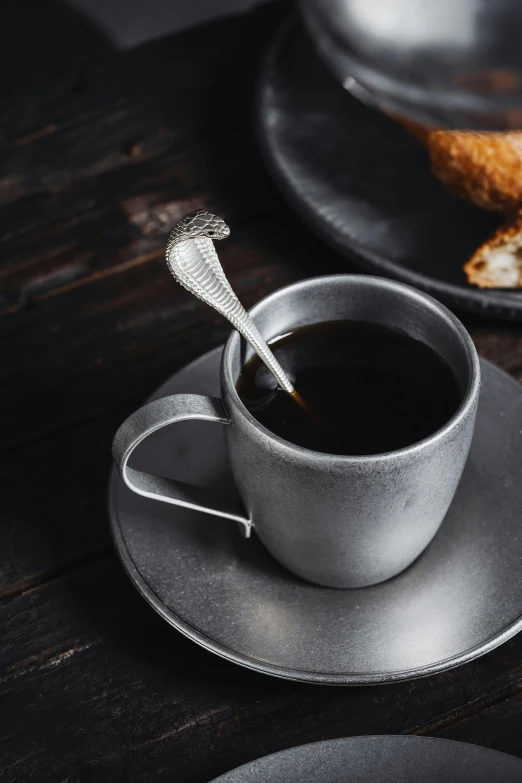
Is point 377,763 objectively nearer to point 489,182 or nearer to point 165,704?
point 165,704

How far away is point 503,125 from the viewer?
0.77 metres

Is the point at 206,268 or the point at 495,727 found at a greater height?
the point at 206,268

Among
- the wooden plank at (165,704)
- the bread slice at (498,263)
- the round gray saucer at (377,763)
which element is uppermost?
the bread slice at (498,263)

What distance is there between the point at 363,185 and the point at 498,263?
0.58 ft

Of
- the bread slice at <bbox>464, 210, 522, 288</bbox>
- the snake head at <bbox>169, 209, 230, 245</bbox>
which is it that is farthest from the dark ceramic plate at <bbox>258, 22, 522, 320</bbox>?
the snake head at <bbox>169, 209, 230, 245</bbox>

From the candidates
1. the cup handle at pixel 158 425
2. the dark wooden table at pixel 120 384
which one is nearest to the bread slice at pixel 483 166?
the dark wooden table at pixel 120 384

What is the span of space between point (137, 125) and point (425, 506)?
0.62 metres

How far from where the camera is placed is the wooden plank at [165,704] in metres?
0.52

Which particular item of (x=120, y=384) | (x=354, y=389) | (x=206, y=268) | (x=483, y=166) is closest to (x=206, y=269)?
(x=206, y=268)

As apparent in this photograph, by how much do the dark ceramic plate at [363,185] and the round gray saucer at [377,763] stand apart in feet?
1.22

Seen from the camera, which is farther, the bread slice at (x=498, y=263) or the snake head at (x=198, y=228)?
the bread slice at (x=498, y=263)

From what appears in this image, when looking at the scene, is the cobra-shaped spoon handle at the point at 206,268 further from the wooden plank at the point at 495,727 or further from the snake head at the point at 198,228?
the wooden plank at the point at 495,727

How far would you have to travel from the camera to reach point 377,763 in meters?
0.45

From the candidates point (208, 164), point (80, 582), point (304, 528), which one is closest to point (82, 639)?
point (80, 582)
